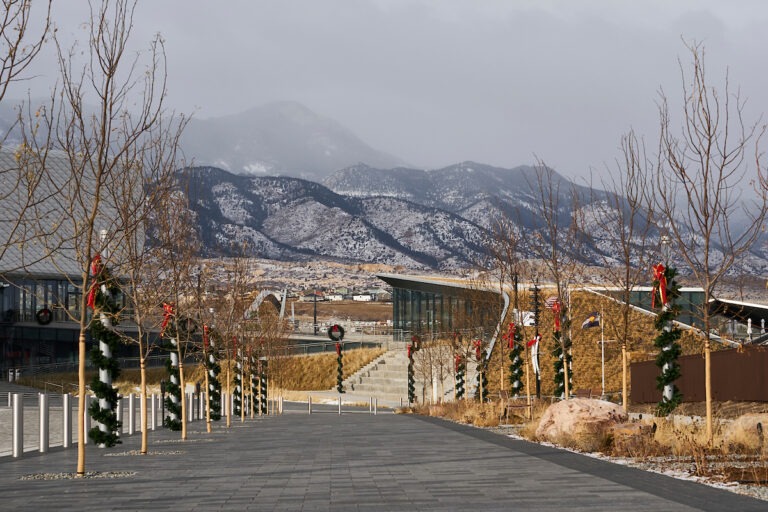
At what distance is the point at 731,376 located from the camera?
112 feet

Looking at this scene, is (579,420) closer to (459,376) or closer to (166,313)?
(166,313)

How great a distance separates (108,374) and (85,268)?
8.71 meters

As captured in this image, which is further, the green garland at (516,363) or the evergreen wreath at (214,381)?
the green garland at (516,363)

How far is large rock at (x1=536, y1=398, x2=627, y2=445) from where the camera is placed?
19.9m

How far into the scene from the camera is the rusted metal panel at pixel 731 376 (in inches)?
1267

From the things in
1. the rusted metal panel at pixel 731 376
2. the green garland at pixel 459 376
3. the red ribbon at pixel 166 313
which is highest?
the red ribbon at pixel 166 313

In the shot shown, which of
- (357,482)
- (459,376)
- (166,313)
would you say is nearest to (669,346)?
(166,313)

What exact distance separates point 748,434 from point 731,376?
1711cm

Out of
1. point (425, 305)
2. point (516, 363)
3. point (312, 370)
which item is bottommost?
point (312, 370)

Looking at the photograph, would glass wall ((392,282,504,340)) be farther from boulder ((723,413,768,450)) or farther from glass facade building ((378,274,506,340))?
boulder ((723,413,768,450))

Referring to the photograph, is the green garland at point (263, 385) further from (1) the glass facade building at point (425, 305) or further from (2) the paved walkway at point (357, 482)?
(2) the paved walkway at point (357, 482)

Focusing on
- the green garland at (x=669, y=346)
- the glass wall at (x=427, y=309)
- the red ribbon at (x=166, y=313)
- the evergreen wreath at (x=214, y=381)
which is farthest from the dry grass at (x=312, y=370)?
the red ribbon at (x=166, y=313)

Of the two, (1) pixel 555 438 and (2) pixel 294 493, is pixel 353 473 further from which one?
(1) pixel 555 438

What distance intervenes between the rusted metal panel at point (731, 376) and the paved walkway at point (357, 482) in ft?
44.3
